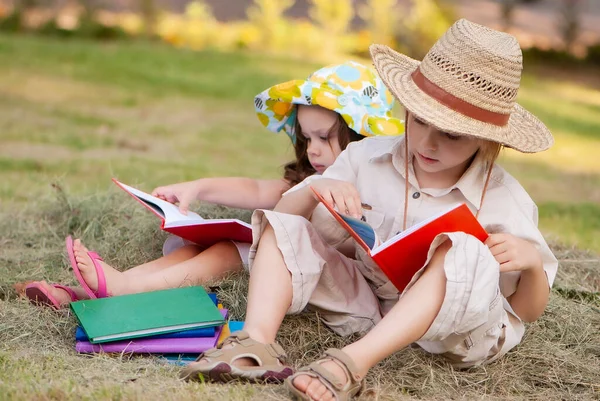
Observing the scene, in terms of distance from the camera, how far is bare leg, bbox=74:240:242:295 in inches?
120

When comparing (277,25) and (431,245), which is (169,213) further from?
(277,25)

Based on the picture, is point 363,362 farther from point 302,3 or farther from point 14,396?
point 302,3

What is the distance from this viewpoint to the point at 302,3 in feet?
40.9

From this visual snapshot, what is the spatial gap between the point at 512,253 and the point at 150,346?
1.11 meters

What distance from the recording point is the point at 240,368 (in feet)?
7.92

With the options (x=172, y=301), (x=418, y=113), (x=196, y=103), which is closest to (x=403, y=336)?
(x=418, y=113)

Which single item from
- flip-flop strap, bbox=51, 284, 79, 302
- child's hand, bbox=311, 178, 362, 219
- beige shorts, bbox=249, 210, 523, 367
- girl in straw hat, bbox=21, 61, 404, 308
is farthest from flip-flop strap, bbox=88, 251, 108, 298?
child's hand, bbox=311, 178, 362, 219

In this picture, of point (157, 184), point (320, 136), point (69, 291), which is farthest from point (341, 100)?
point (157, 184)

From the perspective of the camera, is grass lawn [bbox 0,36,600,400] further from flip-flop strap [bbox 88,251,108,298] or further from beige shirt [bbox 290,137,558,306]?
beige shirt [bbox 290,137,558,306]

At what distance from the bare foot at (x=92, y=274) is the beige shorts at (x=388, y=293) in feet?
1.89

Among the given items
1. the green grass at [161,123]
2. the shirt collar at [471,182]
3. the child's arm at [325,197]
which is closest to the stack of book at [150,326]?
the child's arm at [325,197]

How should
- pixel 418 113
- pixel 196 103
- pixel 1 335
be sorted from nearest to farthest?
pixel 418 113 → pixel 1 335 → pixel 196 103

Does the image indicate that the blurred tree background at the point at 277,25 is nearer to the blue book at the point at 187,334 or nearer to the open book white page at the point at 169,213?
the open book white page at the point at 169,213

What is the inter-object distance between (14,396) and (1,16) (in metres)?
9.70
